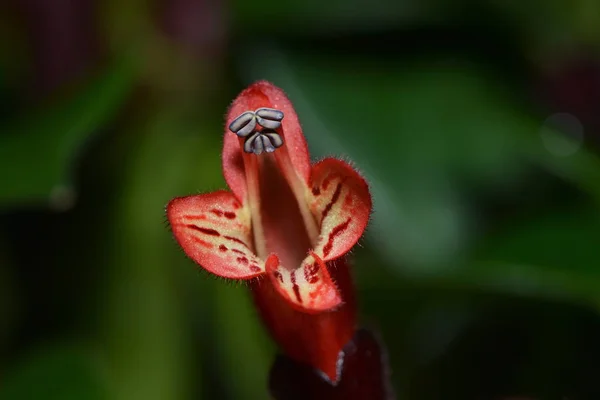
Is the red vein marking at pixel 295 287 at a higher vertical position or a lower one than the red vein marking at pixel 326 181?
lower

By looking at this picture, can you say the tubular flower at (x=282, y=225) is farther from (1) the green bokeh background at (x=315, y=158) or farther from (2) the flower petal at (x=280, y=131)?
(1) the green bokeh background at (x=315, y=158)

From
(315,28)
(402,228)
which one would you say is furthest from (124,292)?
(315,28)

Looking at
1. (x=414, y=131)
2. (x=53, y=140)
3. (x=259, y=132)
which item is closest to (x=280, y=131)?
(x=259, y=132)

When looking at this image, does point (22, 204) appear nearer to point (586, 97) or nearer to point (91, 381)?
point (91, 381)

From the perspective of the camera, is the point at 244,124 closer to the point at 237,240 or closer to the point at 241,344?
the point at 237,240

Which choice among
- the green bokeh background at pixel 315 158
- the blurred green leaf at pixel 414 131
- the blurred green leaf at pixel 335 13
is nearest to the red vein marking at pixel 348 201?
the green bokeh background at pixel 315 158

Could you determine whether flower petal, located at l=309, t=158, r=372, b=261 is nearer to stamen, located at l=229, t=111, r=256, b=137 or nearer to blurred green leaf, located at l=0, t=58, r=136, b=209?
stamen, located at l=229, t=111, r=256, b=137
